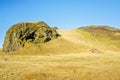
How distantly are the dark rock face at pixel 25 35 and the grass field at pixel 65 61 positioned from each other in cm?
355

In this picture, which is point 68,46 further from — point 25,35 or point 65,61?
point 65,61

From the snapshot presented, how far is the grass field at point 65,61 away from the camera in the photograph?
2523 centimetres

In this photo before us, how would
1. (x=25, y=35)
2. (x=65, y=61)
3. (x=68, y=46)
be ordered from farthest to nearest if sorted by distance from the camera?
(x=25, y=35) < (x=68, y=46) < (x=65, y=61)

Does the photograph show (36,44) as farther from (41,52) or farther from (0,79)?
(0,79)

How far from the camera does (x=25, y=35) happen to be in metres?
83.4

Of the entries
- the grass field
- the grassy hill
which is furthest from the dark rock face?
the grass field

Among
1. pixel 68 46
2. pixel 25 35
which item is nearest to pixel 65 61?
pixel 68 46

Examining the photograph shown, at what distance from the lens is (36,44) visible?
8138cm

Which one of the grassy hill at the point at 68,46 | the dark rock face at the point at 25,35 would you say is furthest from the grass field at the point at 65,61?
the dark rock face at the point at 25,35

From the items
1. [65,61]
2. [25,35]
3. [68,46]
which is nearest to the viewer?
[65,61]

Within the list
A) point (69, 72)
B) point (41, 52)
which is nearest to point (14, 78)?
point (69, 72)

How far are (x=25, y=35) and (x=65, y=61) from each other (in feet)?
123

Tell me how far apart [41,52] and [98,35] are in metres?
45.5

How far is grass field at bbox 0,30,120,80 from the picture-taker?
2523cm
